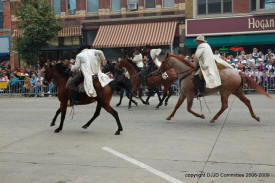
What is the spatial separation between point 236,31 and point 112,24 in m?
8.84

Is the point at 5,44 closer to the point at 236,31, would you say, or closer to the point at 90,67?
the point at 236,31

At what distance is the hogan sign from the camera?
2330 centimetres

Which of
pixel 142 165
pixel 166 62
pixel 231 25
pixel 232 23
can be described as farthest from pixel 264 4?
pixel 142 165

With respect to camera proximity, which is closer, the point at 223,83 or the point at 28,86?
the point at 223,83

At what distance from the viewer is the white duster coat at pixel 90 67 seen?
8.22 metres

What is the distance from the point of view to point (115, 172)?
18.0 feet

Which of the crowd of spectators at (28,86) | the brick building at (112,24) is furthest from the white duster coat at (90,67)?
the brick building at (112,24)

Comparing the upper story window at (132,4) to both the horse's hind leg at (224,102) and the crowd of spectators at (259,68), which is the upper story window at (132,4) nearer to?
the crowd of spectators at (259,68)

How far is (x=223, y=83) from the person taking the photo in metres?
9.38

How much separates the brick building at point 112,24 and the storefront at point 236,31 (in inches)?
45.0

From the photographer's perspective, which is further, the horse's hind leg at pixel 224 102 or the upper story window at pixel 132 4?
the upper story window at pixel 132 4

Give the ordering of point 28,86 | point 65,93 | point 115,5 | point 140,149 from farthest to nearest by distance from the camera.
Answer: point 115,5 → point 28,86 → point 65,93 → point 140,149

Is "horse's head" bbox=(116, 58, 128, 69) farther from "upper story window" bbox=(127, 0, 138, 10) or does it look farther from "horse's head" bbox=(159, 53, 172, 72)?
"upper story window" bbox=(127, 0, 138, 10)

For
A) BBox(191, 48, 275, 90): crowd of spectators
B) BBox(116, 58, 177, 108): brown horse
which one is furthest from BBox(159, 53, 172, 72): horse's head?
BBox(191, 48, 275, 90): crowd of spectators
